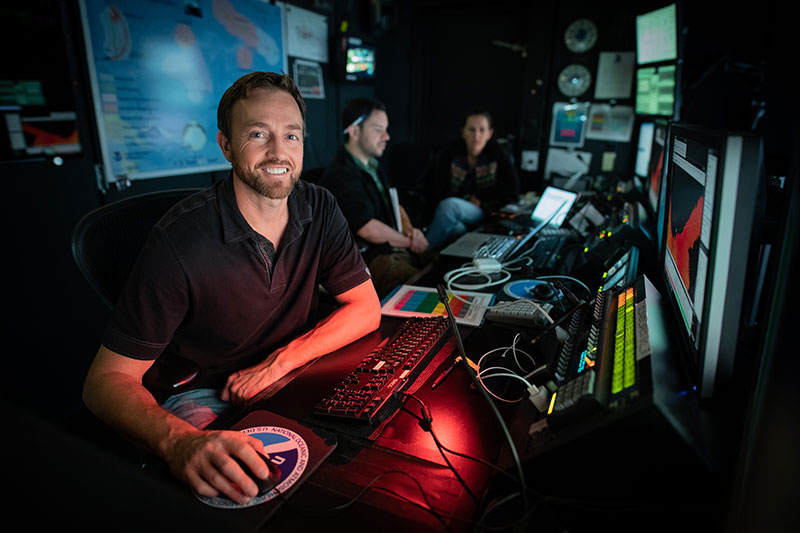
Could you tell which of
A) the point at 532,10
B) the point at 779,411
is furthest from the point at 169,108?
the point at 532,10

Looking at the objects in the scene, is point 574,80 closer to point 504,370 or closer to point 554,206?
A: point 554,206

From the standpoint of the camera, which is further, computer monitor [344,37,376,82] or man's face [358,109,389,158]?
computer monitor [344,37,376,82]

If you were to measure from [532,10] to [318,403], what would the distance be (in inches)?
180

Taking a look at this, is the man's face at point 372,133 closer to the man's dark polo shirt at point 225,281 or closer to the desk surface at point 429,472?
the man's dark polo shirt at point 225,281

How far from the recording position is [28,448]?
1.00ft

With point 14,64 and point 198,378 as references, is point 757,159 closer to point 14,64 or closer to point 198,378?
point 198,378

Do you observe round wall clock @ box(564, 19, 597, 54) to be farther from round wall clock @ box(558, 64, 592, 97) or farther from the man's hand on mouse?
the man's hand on mouse

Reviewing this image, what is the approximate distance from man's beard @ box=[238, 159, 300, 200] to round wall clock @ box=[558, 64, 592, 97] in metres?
3.86

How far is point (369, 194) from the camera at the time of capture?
2555 mm

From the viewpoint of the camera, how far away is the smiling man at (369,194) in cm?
240

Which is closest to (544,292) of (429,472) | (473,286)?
(473,286)

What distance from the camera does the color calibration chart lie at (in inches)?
50.4

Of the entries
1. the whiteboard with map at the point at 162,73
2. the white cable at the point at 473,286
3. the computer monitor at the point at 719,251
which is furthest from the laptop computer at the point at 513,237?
the whiteboard with map at the point at 162,73

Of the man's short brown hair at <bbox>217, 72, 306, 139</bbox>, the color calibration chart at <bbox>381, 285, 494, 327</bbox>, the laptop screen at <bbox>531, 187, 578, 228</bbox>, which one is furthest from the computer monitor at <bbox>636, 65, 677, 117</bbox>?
the man's short brown hair at <bbox>217, 72, 306, 139</bbox>
